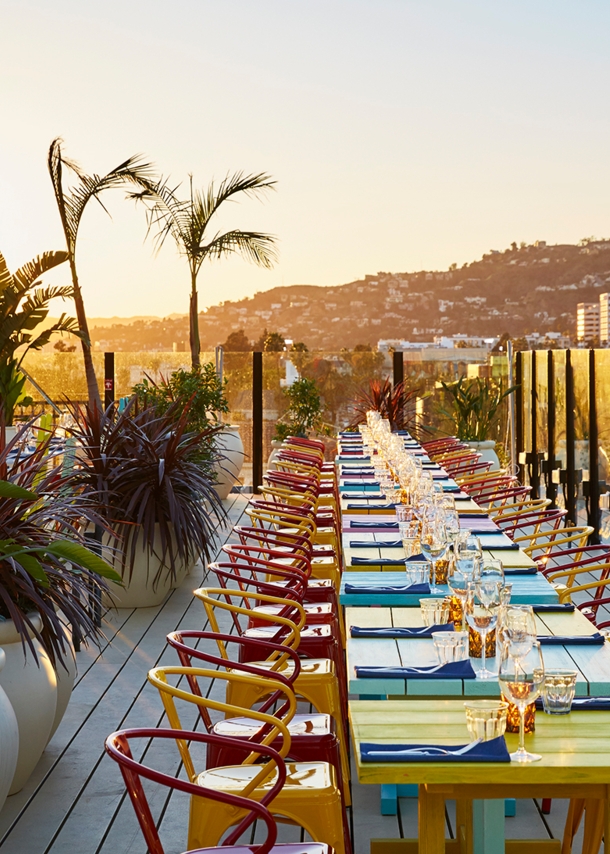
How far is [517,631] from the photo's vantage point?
2.34 meters

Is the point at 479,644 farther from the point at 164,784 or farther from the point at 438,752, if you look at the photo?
the point at 164,784

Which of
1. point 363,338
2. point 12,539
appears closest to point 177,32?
point 12,539

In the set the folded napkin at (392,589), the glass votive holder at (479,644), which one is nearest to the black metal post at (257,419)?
the folded napkin at (392,589)

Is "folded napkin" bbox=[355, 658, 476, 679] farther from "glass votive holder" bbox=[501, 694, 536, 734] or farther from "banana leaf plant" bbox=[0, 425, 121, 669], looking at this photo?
"banana leaf plant" bbox=[0, 425, 121, 669]

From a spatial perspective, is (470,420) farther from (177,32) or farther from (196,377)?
(177,32)

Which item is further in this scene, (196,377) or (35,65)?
(35,65)

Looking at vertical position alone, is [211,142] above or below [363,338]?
above

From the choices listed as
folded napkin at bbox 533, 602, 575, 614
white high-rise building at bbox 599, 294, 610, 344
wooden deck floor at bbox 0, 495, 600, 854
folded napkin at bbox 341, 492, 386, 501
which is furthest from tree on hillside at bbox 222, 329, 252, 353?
folded napkin at bbox 533, 602, 575, 614

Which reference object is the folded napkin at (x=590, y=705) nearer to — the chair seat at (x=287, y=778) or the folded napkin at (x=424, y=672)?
the folded napkin at (x=424, y=672)

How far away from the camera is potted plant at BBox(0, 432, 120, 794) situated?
145 inches

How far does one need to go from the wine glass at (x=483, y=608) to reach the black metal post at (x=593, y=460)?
6.49m

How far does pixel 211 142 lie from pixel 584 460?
12.1 meters

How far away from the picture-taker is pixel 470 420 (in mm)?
12672

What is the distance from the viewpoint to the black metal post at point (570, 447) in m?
9.60
